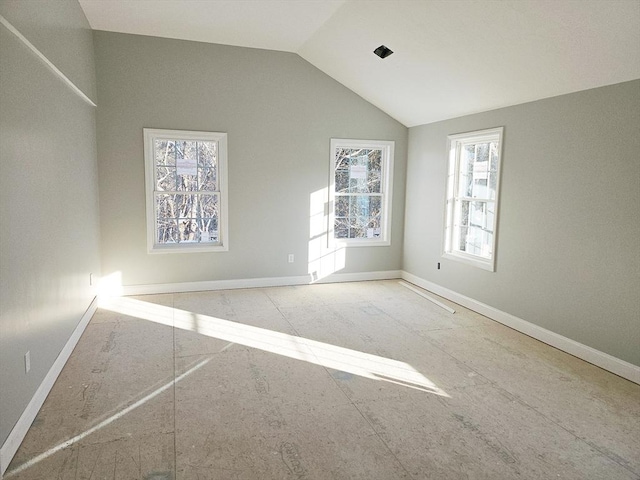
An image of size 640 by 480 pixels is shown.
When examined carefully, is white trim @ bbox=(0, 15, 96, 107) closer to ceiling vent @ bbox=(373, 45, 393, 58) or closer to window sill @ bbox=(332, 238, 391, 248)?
ceiling vent @ bbox=(373, 45, 393, 58)

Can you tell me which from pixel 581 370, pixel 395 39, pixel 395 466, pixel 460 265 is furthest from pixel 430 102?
pixel 395 466

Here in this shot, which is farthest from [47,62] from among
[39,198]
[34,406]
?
[34,406]

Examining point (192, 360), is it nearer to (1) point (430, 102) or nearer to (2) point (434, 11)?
(2) point (434, 11)

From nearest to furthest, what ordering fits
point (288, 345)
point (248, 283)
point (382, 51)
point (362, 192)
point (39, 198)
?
point (39, 198) < point (288, 345) < point (382, 51) < point (248, 283) < point (362, 192)

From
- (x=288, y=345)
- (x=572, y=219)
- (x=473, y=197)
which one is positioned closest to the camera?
(x=572, y=219)

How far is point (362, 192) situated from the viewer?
6.53 meters

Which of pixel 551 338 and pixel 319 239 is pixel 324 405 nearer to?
pixel 551 338

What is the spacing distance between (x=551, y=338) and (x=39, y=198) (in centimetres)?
435

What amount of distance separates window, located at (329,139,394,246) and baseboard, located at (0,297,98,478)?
365 centimetres

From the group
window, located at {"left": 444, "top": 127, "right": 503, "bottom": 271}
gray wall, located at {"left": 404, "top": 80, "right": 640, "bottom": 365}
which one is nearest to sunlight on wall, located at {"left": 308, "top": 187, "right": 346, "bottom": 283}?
window, located at {"left": 444, "top": 127, "right": 503, "bottom": 271}

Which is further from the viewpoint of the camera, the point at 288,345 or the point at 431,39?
the point at 431,39

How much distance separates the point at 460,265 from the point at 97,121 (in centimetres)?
467

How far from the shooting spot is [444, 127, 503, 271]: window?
16.2 feet

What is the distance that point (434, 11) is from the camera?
3787 mm
